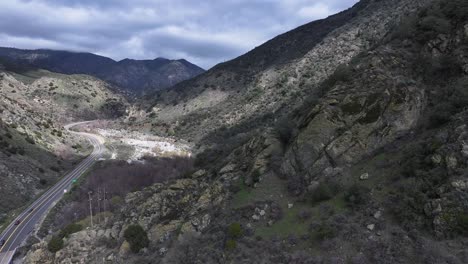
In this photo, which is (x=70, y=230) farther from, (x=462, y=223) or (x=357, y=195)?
(x=462, y=223)

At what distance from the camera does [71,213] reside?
149ft

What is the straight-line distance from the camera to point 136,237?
2222cm

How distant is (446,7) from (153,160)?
5882cm

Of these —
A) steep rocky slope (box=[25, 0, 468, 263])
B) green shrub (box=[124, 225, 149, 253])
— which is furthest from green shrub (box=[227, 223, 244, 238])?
green shrub (box=[124, 225, 149, 253])

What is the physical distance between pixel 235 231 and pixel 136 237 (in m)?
7.59

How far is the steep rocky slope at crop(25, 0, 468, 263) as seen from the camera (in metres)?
14.7

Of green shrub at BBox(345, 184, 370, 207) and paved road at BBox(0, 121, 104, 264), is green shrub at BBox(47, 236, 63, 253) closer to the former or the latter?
paved road at BBox(0, 121, 104, 264)

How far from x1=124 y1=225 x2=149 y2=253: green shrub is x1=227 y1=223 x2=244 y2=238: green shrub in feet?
21.3

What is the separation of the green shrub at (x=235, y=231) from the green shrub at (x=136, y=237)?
21.3ft

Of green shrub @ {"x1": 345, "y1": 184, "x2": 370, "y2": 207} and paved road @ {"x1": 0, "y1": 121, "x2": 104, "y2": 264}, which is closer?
green shrub @ {"x1": 345, "y1": 184, "x2": 370, "y2": 207}

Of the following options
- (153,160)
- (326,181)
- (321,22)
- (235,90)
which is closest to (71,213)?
(153,160)

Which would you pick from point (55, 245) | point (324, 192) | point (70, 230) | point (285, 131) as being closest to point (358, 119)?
point (324, 192)

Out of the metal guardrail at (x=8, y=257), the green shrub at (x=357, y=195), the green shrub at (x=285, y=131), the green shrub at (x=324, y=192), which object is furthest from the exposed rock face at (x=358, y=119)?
the metal guardrail at (x=8, y=257)

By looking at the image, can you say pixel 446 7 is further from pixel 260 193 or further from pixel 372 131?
pixel 260 193
